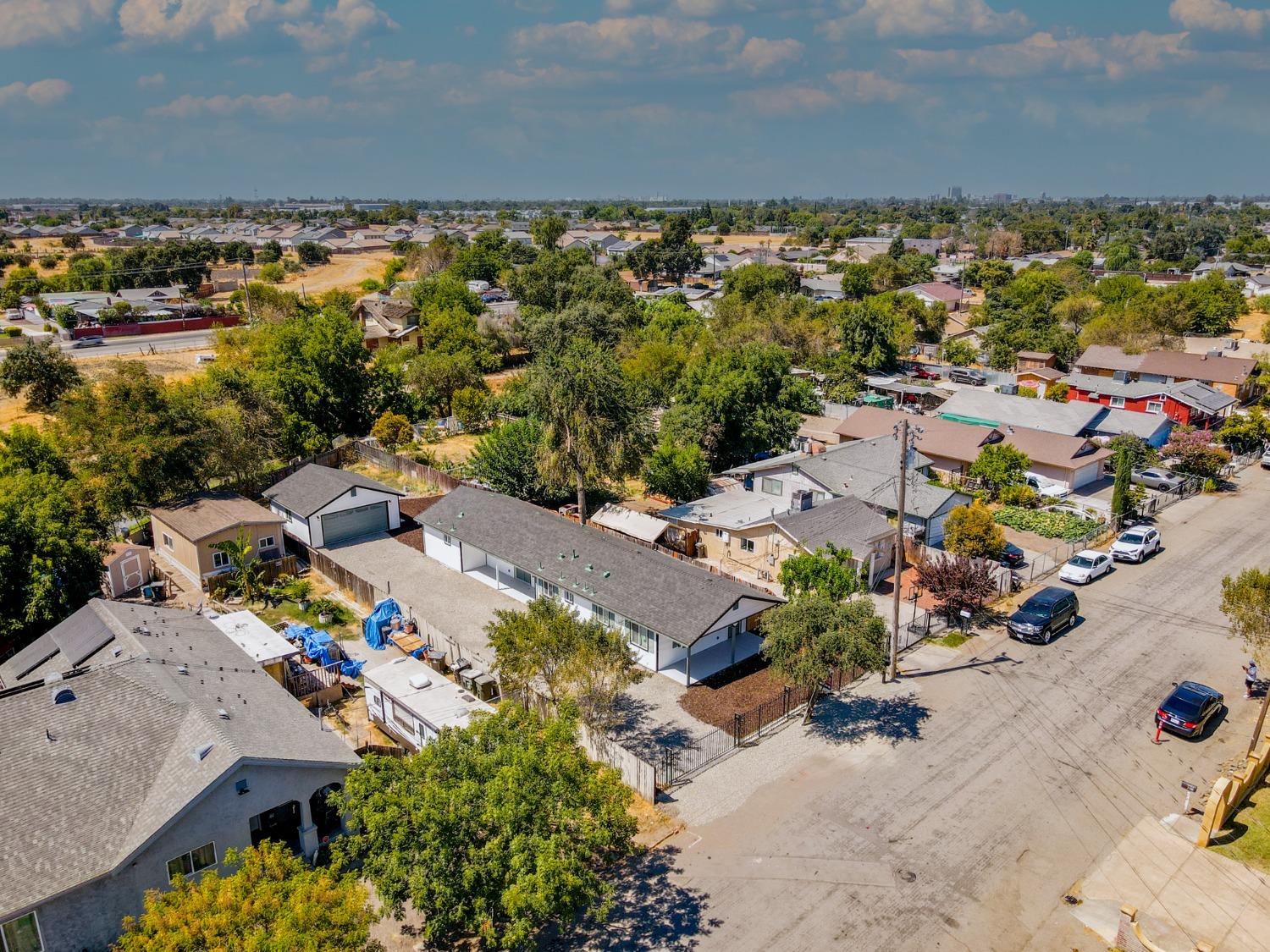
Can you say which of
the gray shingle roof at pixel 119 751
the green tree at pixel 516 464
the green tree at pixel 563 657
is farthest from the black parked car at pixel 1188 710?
the green tree at pixel 516 464

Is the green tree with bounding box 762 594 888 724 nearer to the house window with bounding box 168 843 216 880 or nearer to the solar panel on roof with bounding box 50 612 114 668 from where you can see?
the house window with bounding box 168 843 216 880

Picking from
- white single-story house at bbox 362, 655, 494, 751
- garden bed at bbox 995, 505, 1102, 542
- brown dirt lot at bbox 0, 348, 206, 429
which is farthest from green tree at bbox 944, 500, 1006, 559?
brown dirt lot at bbox 0, 348, 206, 429

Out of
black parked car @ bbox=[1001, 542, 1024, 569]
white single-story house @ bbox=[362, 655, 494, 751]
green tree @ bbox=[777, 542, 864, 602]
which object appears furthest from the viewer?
black parked car @ bbox=[1001, 542, 1024, 569]

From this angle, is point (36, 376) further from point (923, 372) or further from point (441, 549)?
point (923, 372)

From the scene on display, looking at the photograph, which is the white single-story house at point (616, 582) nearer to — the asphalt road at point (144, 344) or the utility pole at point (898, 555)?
the utility pole at point (898, 555)

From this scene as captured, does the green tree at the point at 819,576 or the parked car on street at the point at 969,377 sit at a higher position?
the green tree at the point at 819,576
